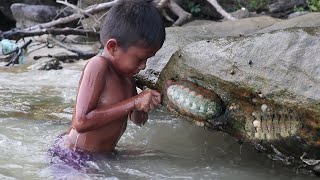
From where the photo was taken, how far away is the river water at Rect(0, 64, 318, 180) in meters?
3.10

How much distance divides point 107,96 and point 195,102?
0.53 meters

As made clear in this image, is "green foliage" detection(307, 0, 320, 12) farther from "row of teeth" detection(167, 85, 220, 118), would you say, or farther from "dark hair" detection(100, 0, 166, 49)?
"dark hair" detection(100, 0, 166, 49)

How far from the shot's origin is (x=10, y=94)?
575cm

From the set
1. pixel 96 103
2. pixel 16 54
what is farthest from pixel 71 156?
pixel 16 54

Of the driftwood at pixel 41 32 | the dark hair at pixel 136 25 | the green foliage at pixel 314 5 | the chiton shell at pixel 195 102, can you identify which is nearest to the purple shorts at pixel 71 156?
the chiton shell at pixel 195 102

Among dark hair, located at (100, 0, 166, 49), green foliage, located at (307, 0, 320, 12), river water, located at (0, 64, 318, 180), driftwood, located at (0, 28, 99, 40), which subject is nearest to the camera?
dark hair, located at (100, 0, 166, 49)

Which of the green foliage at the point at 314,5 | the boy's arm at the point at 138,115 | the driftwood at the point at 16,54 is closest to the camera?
the boy's arm at the point at 138,115

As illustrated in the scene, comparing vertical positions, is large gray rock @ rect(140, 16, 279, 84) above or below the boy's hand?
above

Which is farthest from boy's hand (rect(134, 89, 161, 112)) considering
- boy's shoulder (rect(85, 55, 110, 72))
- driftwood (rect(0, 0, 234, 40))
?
driftwood (rect(0, 0, 234, 40))

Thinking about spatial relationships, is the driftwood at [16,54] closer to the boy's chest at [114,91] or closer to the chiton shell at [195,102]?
the boy's chest at [114,91]

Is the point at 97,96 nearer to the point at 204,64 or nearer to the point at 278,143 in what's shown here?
the point at 204,64

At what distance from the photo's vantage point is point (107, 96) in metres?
3.14

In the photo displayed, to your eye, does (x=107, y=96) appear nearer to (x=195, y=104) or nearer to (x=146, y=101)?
(x=146, y=101)

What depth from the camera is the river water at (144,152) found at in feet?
10.2
